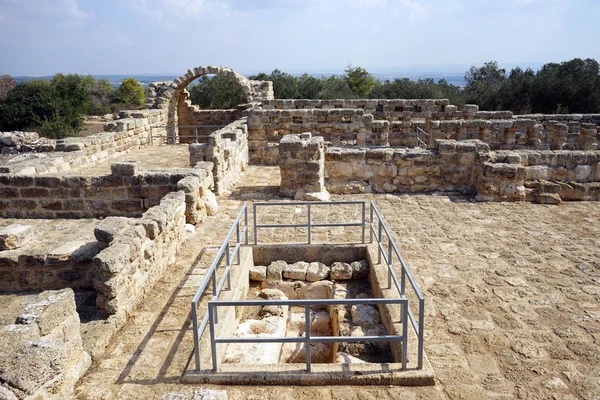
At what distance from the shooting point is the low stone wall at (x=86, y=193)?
27.1ft

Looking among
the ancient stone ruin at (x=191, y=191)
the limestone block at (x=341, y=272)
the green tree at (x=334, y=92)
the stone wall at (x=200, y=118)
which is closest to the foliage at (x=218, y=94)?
the green tree at (x=334, y=92)

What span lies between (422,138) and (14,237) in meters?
13.5

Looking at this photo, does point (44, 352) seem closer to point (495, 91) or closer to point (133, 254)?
point (133, 254)

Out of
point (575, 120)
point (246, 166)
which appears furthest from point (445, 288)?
point (575, 120)

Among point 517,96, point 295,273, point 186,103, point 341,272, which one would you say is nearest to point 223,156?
point 295,273

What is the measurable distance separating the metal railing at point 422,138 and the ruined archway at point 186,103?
6.38m

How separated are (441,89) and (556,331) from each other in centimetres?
2781

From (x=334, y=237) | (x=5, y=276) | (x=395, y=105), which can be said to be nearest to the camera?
(x=5, y=276)

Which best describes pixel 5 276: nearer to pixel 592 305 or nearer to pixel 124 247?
pixel 124 247

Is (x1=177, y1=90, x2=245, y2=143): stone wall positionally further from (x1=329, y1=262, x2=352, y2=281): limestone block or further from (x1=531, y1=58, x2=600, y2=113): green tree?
(x1=531, y1=58, x2=600, y2=113): green tree

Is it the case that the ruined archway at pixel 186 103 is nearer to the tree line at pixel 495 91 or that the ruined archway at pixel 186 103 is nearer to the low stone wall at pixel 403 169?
the tree line at pixel 495 91

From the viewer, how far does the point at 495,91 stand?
95.2ft

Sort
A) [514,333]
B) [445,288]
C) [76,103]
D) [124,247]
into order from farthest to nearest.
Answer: [76,103] < [445,288] < [124,247] < [514,333]

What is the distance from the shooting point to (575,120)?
1777 centimetres
